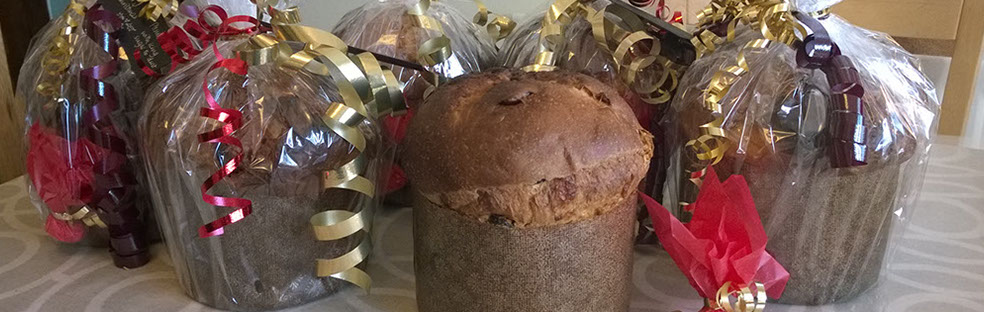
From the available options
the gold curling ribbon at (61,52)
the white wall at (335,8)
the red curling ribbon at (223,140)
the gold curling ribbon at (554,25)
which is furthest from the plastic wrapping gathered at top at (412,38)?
the white wall at (335,8)

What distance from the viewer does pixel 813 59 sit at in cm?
81

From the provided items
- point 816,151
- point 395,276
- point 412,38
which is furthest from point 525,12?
point 816,151

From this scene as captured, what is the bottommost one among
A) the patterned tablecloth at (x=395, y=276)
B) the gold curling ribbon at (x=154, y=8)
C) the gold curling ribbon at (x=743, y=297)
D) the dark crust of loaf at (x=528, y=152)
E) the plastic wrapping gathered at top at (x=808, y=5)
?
the patterned tablecloth at (x=395, y=276)

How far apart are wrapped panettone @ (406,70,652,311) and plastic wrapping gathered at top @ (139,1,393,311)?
116mm

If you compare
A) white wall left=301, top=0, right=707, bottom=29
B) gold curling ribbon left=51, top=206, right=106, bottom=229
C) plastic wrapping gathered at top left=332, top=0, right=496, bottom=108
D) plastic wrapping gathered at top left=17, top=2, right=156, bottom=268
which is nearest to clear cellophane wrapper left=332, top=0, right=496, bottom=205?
plastic wrapping gathered at top left=332, top=0, right=496, bottom=108

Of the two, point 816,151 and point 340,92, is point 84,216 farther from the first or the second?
point 816,151

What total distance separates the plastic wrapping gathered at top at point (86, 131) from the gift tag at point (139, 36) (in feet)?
0.04

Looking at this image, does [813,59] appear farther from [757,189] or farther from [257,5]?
[257,5]

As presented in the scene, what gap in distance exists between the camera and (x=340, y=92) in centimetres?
84

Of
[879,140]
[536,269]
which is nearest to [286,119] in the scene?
[536,269]

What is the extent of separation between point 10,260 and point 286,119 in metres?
0.58

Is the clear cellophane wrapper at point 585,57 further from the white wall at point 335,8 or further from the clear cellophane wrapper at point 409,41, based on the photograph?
the white wall at point 335,8

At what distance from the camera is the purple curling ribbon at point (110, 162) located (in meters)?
0.97

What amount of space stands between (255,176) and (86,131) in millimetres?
334
